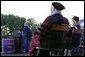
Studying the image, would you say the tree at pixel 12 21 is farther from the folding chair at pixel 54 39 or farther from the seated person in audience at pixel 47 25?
the folding chair at pixel 54 39

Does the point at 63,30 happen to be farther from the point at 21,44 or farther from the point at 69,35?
the point at 21,44

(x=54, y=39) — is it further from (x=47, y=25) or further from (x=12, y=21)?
(x=12, y=21)

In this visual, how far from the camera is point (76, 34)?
4.64 m

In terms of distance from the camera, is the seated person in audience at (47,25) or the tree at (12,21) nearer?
the seated person in audience at (47,25)

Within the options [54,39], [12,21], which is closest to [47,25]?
[54,39]

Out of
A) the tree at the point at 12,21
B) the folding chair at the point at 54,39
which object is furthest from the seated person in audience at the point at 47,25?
the tree at the point at 12,21

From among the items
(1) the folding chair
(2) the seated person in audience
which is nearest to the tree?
(2) the seated person in audience

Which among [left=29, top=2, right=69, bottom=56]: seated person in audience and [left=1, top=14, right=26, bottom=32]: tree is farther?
[left=1, top=14, right=26, bottom=32]: tree

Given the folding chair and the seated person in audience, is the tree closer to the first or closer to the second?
the seated person in audience

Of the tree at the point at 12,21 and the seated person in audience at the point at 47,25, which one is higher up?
the seated person in audience at the point at 47,25

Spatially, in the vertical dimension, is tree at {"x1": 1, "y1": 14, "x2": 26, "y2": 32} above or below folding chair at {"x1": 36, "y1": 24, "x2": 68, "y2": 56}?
below

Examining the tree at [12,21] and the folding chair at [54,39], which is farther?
the tree at [12,21]

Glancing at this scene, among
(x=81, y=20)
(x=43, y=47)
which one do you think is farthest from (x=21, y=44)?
(x=43, y=47)

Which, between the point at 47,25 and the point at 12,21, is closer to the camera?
the point at 47,25
